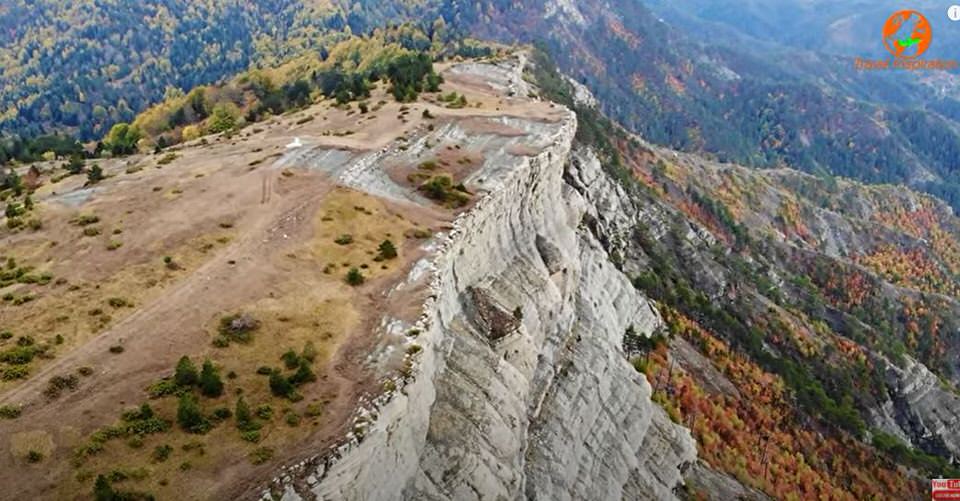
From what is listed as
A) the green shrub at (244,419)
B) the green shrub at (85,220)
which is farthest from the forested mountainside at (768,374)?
the green shrub at (85,220)

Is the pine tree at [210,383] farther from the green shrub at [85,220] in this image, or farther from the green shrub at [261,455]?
the green shrub at [85,220]

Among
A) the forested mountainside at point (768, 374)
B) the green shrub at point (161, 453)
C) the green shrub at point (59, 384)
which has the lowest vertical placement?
the forested mountainside at point (768, 374)

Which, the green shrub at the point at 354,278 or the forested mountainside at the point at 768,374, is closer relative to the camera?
the green shrub at the point at 354,278

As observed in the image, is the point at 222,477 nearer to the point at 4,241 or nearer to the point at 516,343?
the point at 516,343

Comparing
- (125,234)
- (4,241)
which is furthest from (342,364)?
(4,241)

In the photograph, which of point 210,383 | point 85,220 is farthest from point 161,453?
point 85,220

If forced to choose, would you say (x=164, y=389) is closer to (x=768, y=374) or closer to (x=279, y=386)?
(x=279, y=386)
